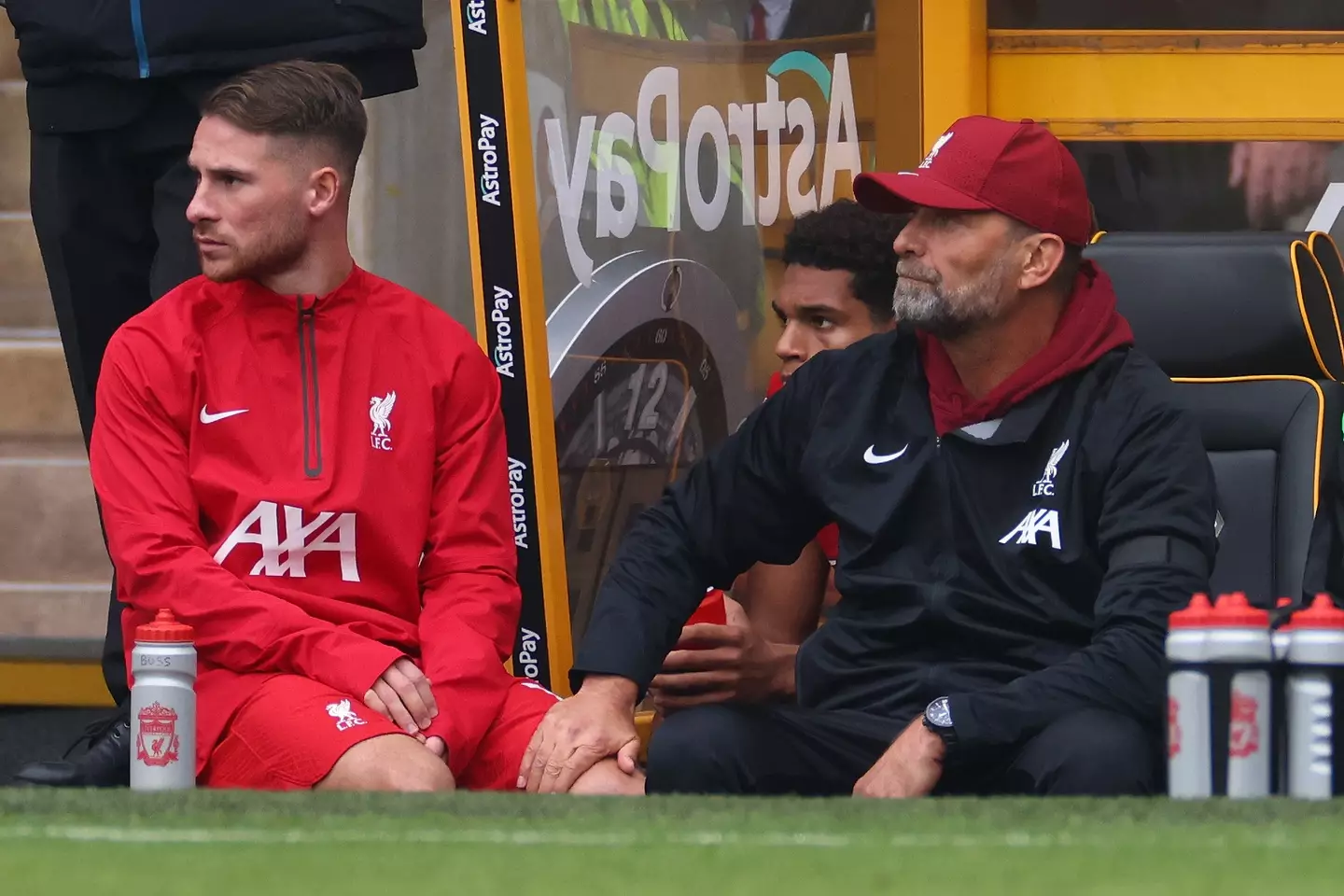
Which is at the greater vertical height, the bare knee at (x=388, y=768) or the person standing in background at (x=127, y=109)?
the person standing in background at (x=127, y=109)

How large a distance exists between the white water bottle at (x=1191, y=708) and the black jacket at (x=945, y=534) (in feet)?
1.27

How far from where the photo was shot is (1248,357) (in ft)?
12.3

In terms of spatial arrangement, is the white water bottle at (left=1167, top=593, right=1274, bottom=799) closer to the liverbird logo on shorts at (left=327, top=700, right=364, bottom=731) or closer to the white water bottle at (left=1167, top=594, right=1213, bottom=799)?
the white water bottle at (left=1167, top=594, right=1213, bottom=799)

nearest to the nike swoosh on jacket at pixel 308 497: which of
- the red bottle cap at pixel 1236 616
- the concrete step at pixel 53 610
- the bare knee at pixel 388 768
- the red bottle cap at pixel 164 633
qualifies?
the bare knee at pixel 388 768

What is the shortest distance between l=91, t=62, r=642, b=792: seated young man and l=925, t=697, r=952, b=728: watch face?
418 millimetres

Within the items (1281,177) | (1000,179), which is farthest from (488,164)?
(1281,177)

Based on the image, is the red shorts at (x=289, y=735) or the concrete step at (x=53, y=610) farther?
the concrete step at (x=53, y=610)

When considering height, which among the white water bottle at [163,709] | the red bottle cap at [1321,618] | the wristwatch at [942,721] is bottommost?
the wristwatch at [942,721]

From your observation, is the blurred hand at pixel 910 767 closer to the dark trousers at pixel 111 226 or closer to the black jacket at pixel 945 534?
the black jacket at pixel 945 534

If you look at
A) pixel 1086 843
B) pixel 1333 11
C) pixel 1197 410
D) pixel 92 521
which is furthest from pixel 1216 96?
pixel 1086 843

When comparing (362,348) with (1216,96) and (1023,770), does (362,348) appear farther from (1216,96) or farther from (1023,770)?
(1216,96)

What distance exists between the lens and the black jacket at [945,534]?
9.66ft

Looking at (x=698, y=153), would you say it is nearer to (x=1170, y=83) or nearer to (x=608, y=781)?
(x=1170, y=83)

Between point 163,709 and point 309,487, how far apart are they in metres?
0.59
